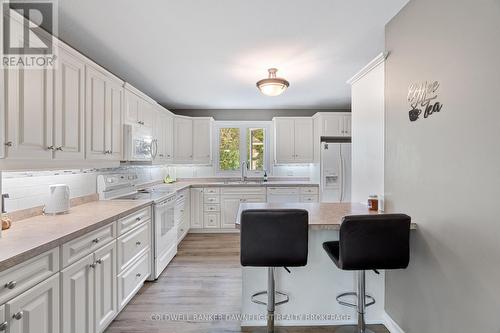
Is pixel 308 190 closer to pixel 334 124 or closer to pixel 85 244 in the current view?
pixel 334 124

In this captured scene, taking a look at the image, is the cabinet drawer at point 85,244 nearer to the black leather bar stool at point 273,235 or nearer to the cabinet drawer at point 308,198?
the black leather bar stool at point 273,235

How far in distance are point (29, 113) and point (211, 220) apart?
3.49 metres

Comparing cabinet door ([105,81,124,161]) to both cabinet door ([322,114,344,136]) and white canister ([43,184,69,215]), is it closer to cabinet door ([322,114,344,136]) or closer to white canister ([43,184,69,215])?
white canister ([43,184,69,215])

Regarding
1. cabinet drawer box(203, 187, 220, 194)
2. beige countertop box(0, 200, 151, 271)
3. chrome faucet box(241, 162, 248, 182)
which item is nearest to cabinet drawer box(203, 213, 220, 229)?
cabinet drawer box(203, 187, 220, 194)

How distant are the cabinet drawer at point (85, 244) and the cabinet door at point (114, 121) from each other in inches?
35.6

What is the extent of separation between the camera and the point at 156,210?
9.53 ft

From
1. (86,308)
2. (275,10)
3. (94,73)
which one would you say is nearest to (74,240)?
(86,308)

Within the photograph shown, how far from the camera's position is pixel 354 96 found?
2.76 meters

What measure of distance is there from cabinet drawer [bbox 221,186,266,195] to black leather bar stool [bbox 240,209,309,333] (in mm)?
3081

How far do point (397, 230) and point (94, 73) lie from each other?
2.70 meters

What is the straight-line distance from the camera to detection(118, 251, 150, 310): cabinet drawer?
86.6 inches

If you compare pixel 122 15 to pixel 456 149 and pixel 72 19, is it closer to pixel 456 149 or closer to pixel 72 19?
pixel 72 19

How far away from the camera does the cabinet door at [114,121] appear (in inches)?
100

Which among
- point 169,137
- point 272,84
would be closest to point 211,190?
point 169,137
